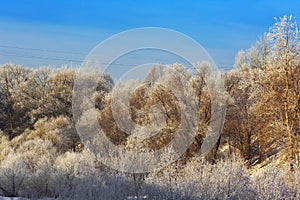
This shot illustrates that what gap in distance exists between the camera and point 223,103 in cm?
1995

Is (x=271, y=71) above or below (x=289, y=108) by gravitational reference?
above

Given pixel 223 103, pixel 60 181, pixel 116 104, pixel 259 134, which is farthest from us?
pixel 116 104

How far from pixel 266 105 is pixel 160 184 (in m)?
7.07

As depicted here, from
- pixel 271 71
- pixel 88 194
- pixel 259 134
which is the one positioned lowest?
pixel 88 194

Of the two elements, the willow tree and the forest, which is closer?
the forest

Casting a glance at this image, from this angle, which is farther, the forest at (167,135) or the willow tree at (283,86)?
the willow tree at (283,86)

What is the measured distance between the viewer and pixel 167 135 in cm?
1838

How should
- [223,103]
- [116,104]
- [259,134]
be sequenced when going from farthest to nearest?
[116,104] → [223,103] → [259,134]

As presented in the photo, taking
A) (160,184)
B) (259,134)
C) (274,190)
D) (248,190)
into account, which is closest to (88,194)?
(160,184)

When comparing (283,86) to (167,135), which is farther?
(167,135)

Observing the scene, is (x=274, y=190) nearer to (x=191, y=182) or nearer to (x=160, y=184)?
(x=191, y=182)

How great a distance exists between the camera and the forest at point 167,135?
27.6 ft

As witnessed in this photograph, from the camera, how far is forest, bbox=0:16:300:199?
331 inches

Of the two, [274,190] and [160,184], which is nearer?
[274,190]
